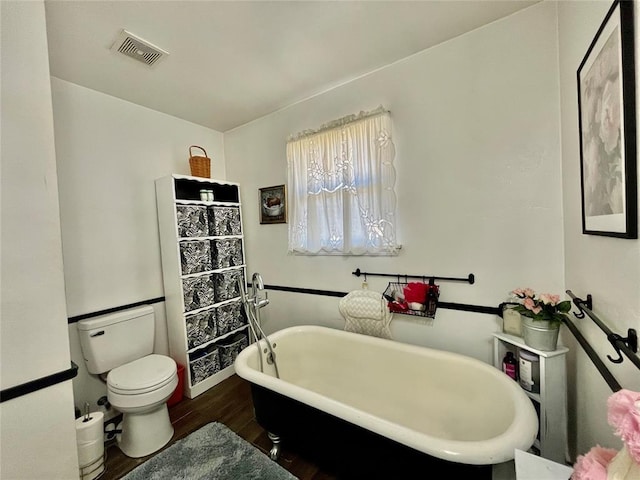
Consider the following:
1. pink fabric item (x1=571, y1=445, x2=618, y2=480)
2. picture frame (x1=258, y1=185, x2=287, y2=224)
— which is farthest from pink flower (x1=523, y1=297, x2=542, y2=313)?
picture frame (x1=258, y1=185, x2=287, y2=224)

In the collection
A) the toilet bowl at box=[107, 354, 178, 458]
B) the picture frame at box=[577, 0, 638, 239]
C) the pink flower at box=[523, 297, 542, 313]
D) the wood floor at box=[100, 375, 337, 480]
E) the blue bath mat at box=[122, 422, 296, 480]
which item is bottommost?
the wood floor at box=[100, 375, 337, 480]

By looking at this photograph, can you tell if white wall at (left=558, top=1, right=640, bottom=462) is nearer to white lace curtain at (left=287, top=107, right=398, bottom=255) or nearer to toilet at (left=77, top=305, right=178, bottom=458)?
white lace curtain at (left=287, top=107, right=398, bottom=255)

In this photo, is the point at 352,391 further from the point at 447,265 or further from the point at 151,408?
the point at 151,408

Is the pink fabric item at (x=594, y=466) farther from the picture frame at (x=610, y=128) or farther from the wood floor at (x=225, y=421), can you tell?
the wood floor at (x=225, y=421)

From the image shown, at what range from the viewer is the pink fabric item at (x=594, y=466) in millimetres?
580

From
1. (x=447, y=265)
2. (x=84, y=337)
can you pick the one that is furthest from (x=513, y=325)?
(x=84, y=337)

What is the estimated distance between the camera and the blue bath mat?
1448mm

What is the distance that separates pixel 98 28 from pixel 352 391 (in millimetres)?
2708

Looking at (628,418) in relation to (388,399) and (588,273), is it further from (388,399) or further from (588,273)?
(388,399)

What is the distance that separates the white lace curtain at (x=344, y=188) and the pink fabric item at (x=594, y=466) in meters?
1.31

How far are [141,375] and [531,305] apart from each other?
239cm

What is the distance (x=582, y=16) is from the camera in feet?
3.45

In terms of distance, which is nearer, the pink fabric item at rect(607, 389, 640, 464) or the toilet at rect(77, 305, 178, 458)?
the pink fabric item at rect(607, 389, 640, 464)

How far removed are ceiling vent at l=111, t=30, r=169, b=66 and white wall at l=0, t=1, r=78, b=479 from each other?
392 mm
